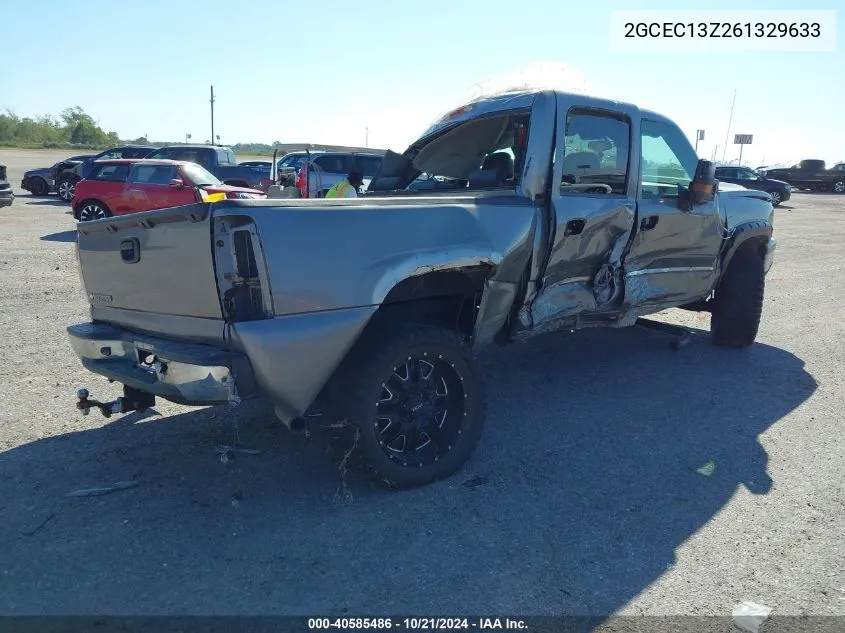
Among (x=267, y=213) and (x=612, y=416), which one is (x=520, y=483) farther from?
(x=267, y=213)

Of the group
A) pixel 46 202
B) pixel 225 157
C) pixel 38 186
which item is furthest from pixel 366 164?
pixel 38 186

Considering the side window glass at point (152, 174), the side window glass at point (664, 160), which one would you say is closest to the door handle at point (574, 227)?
the side window glass at point (664, 160)

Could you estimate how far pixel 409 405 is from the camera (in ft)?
11.7

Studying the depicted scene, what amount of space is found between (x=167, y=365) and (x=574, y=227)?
8.40 ft

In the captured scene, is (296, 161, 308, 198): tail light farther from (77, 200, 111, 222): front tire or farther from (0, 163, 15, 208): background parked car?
(0, 163, 15, 208): background parked car

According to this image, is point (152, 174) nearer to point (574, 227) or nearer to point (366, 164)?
point (366, 164)

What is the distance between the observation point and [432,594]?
2.75 m

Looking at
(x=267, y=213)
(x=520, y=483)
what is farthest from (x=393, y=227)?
(x=520, y=483)

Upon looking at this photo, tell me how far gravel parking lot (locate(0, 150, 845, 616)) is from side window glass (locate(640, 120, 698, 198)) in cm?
155

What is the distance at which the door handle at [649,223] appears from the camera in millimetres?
4870

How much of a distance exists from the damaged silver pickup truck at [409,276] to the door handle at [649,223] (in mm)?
13

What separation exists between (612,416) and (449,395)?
1.58 m

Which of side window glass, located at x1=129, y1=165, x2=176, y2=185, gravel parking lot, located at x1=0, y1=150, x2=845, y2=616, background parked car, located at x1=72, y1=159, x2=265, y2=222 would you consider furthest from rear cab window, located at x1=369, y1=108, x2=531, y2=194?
side window glass, located at x1=129, y1=165, x2=176, y2=185

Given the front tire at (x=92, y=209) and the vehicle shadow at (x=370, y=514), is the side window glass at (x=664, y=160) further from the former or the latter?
the front tire at (x=92, y=209)
